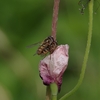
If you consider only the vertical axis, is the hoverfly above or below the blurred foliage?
above

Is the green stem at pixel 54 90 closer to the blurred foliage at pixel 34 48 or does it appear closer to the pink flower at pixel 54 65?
the pink flower at pixel 54 65

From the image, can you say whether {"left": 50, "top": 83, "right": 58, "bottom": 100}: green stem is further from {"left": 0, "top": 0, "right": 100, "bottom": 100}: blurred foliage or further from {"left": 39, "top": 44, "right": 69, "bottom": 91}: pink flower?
{"left": 0, "top": 0, "right": 100, "bottom": 100}: blurred foliage

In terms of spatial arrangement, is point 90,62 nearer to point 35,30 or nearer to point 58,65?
point 35,30

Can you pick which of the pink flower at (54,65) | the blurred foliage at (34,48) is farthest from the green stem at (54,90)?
the blurred foliage at (34,48)

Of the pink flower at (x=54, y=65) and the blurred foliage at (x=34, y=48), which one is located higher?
the pink flower at (x=54, y=65)

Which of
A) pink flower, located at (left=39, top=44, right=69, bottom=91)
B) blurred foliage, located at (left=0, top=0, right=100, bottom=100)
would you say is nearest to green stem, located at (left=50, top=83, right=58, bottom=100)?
pink flower, located at (left=39, top=44, right=69, bottom=91)
